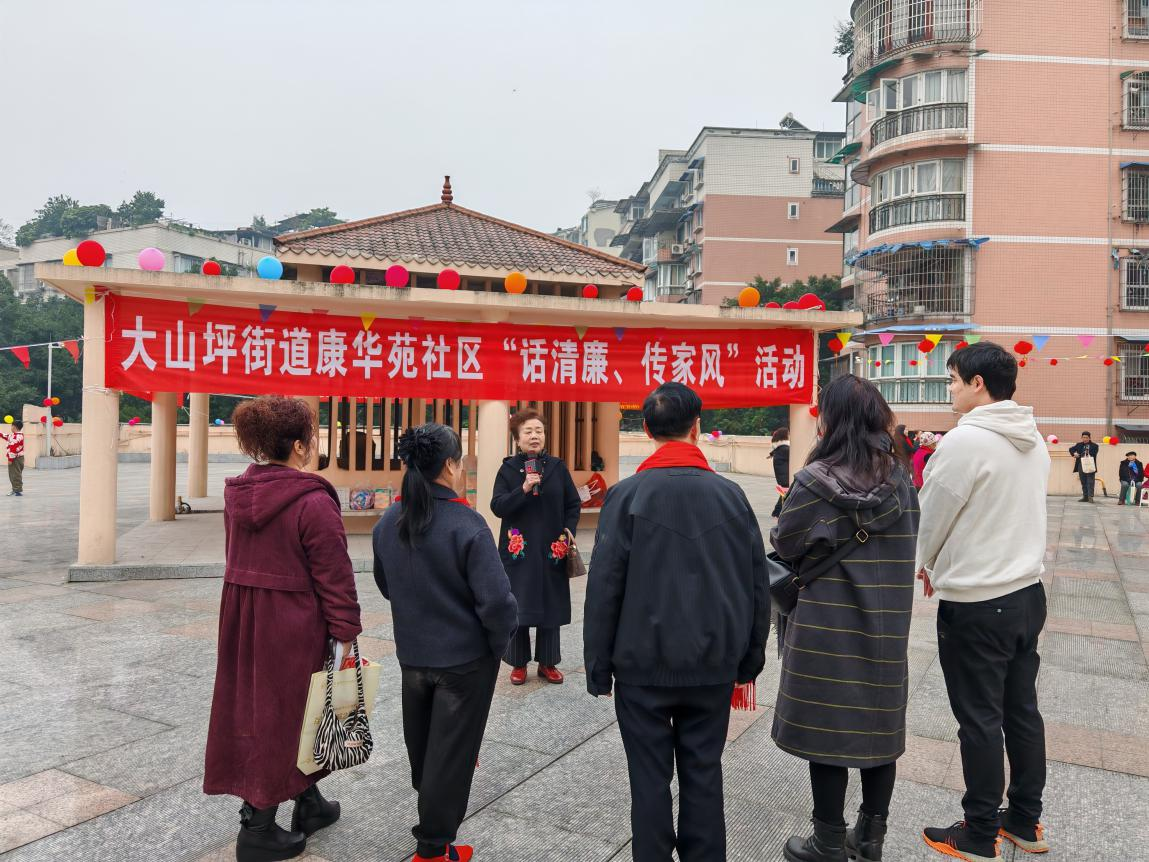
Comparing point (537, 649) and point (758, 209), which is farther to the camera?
point (758, 209)

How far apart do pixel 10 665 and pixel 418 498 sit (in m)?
4.22

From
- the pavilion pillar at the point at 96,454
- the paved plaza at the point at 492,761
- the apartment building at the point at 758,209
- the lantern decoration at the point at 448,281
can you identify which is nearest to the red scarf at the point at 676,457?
the paved plaza at the point at 492,761

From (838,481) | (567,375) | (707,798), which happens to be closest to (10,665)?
(707,798)

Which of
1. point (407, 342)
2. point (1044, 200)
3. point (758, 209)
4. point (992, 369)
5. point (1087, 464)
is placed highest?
point (758, 209)

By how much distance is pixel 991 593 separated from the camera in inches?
121

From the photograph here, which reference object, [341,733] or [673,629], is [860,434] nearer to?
[673,629]

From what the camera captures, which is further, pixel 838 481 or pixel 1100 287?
pixel 1100 287

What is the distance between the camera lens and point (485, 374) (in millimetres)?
9750

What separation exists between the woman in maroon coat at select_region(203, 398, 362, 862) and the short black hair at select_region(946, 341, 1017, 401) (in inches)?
98.3

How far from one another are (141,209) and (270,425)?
69429mm

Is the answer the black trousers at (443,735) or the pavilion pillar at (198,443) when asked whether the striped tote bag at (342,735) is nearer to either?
the black trousers at (443,735)

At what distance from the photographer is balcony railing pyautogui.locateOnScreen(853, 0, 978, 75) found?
2584cm

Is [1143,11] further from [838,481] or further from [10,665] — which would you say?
[10,665]

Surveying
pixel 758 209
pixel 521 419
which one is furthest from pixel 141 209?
pixel 521 419
